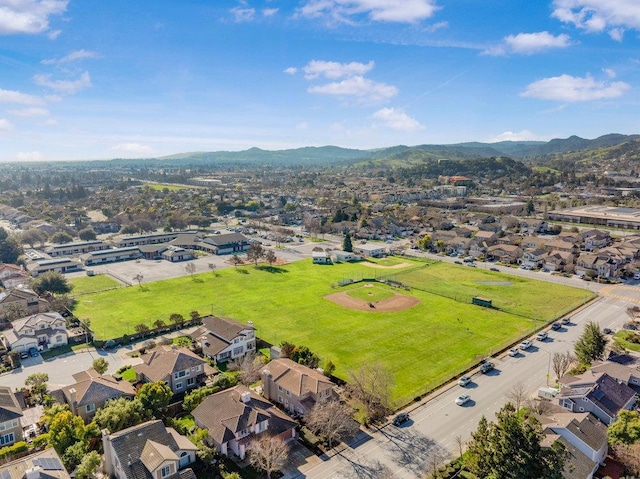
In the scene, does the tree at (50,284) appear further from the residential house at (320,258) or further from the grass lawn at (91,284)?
the residential house at (320,258)

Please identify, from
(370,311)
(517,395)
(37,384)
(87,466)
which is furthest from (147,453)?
(370,311)

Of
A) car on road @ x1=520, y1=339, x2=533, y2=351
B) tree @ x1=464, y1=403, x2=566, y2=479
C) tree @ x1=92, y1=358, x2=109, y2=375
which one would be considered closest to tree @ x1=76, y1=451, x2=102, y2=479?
tree @ x1=92, y1=358, x2=109, y2=375

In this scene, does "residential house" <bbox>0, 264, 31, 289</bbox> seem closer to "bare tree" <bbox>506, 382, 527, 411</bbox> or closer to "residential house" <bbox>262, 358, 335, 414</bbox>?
"residential house" <bbox>262, 358, 335, 414</bbox>

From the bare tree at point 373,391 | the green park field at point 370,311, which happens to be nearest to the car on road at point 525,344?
the green park field at point 370,311

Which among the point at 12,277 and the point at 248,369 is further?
the point at 12,277

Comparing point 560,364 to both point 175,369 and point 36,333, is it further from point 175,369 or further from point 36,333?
point 36,333

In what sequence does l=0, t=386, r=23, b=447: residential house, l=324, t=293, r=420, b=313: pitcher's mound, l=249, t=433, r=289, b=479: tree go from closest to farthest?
l=249, t=433, r=289, b=479: tree, l=0, t=386, r=23, b=447: residential house, l=324, t=293, r=420, b=313: pitcher's mound

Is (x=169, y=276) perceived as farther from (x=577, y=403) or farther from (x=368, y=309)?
(x=577, y=403)
